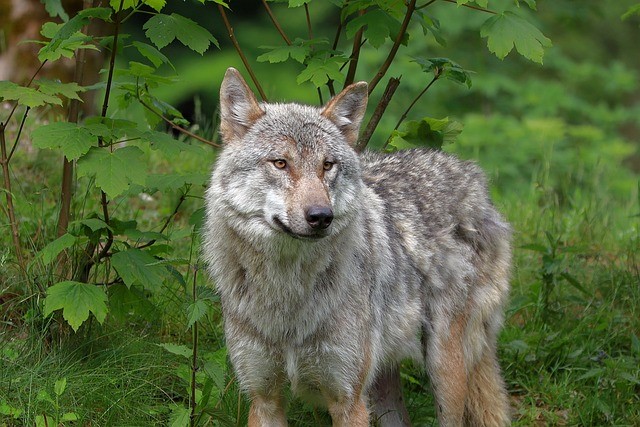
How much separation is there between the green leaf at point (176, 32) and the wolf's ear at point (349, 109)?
0.70 m

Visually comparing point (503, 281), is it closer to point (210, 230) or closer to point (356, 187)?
point (356, 187)

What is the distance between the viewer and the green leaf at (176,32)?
452 centimetres

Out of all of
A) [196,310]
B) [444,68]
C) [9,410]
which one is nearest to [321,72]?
[444,68]

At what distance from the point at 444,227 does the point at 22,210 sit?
277 centimetres

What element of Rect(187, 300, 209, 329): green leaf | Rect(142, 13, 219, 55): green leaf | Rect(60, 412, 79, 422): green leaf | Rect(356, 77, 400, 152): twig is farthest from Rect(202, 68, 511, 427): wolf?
Rect(60, 412, 79, 422): green leaf

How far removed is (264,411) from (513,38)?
88.4 inches

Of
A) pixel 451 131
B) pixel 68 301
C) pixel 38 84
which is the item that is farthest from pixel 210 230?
pixel 451 131

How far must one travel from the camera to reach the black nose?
4.02m

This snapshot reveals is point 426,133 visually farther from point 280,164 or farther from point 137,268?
point 137,268

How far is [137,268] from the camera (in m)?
4.79

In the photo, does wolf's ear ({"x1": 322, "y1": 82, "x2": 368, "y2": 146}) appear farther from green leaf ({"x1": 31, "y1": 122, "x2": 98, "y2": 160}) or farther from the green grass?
the green grass

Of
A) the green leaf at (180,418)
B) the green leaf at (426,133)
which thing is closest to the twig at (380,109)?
the green leaf at (426,133)

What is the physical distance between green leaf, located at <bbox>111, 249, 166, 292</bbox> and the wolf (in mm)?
280

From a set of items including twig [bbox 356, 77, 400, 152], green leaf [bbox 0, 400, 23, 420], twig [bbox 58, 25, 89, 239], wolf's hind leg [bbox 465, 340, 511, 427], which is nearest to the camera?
green leaf [bbox 0, 400, 23, 420]
